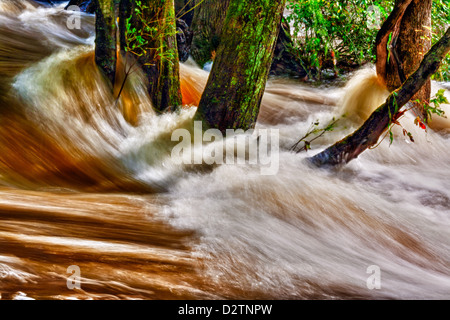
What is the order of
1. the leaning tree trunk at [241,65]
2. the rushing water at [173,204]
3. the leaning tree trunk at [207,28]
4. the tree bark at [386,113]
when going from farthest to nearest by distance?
the leaning tree trunk at [207,28] → the leaning tree trunk at [241,65] → the tree bark at [386,113] → the rushing water at [173,204]

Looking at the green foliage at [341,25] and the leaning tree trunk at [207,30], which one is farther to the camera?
the leaning tree trunk at [207,30]

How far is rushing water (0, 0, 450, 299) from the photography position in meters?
2.65

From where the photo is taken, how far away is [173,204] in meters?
4.09

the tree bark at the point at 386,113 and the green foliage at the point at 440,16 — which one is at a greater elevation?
the green foliage at the point at 440,16

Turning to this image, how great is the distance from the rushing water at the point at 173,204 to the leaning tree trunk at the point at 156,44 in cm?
18

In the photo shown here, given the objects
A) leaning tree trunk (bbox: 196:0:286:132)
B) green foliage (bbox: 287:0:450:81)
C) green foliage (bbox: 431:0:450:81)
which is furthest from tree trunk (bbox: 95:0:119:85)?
green foliage (bbox: 431:0:450:81)

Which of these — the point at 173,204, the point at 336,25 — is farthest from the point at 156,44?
the point at 336,25

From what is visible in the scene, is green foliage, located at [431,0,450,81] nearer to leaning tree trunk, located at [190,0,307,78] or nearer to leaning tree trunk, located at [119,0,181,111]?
leaning tree trunk, located at [190,0,307,78]

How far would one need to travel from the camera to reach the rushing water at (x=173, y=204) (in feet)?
8.71

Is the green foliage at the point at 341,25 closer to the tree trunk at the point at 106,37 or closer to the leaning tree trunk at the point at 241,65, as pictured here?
the leaning tree trunk at the point at 241,65

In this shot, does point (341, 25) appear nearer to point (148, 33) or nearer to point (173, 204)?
point (148, 33)

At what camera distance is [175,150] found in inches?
213

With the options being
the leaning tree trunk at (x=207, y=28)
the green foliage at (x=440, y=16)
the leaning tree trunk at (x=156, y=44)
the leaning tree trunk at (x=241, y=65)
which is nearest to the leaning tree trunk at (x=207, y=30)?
the leaning tree trunk at (x=207, y=28)

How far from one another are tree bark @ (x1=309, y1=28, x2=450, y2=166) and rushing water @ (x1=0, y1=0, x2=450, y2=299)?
0.63 feet
